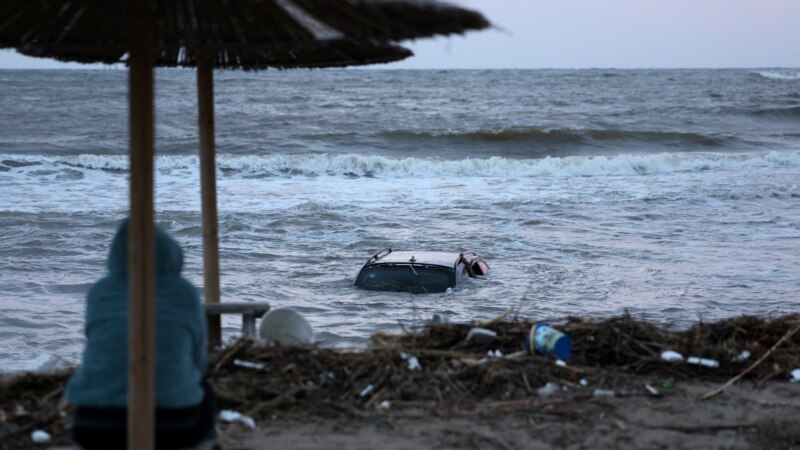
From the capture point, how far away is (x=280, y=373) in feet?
17.8

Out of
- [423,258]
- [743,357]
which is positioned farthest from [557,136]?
[743,357]

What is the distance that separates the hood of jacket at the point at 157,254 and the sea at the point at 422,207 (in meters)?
3.21

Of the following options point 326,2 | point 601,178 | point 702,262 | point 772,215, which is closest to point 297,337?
point 326,2

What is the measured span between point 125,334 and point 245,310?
2184 mm

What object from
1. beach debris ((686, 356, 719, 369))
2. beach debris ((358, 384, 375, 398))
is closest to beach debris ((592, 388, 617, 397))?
beach debris ((686, 356, 719, 369))

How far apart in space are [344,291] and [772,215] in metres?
10.7

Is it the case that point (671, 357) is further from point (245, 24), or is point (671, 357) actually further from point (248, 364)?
point (245, 24)

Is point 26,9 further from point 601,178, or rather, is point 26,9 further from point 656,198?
point 601,178

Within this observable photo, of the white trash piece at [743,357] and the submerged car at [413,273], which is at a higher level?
the white trash piece at [743,357]

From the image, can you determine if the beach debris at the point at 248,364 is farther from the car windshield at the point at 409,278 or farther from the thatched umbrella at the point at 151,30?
the car windshield at the point at 409,278

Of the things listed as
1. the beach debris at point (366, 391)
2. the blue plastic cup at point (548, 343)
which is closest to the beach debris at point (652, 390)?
the blue plastic cup at point (548, 343)

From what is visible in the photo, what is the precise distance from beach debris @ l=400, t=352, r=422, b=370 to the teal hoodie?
2.05m

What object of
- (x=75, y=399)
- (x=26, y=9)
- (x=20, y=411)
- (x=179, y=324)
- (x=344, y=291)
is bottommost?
(x=344, y=291)

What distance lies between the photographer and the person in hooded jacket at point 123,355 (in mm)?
3604
